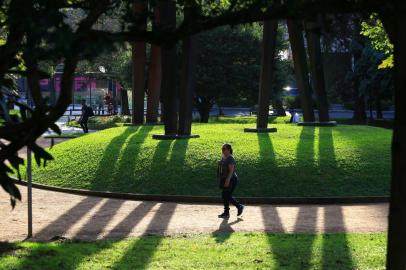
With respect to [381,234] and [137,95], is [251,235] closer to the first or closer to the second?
[381,234]

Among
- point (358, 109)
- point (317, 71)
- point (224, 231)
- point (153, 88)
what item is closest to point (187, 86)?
point (317, 71)

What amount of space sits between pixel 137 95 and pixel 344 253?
21.3 metres

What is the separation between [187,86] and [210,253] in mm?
13600

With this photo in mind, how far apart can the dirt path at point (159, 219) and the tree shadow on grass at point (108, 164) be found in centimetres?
127

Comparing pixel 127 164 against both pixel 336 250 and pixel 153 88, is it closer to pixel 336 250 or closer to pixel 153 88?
pixel 336 250

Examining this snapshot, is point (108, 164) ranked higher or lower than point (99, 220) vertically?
higher

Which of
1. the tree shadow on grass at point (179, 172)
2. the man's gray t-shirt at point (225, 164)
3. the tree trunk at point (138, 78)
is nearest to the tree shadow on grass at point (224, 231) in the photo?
the man's gray t-shirt at point (225, 164)

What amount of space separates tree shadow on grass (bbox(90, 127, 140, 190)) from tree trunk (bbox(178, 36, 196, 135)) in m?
1.93

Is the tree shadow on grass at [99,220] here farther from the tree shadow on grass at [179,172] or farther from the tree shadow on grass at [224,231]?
the tree shadow on grass at [224,231]

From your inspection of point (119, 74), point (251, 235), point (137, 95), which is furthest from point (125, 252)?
point (119, 74)

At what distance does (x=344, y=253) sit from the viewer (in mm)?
10094

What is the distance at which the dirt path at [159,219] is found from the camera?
1264 cm

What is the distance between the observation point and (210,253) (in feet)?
33.1

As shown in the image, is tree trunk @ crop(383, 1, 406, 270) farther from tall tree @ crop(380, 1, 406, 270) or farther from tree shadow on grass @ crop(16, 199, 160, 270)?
tree shadow on grass @ crop(16, 199, 160, 270)
